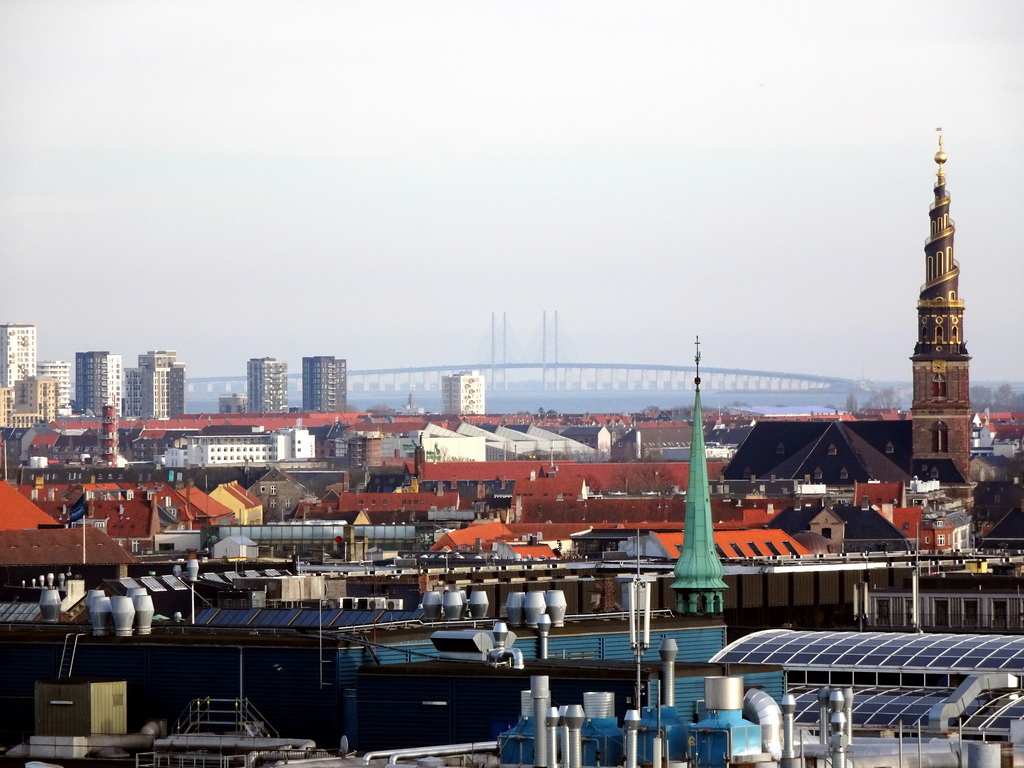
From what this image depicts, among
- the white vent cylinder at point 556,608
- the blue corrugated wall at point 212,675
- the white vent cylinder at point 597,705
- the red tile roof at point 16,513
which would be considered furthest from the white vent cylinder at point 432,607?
the red tile roof at point 16,513

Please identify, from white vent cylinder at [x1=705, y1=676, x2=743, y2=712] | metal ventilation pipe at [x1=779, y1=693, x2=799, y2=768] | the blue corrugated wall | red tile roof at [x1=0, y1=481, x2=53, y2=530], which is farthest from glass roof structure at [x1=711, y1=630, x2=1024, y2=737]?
red tile roof at [x1=0, y1=481, x2=53, y2=530]

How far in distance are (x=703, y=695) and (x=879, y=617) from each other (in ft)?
123

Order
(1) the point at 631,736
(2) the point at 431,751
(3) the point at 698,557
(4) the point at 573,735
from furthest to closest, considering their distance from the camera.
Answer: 1. (3) the point at 698,557
2. (2) the point at 431,751
3. (4) the point at 573,735
4. (1) the point at 631,736

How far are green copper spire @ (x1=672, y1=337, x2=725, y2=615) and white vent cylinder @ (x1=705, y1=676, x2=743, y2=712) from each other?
25873mm

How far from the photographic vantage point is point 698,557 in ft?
173

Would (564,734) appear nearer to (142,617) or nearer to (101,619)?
(142,617)

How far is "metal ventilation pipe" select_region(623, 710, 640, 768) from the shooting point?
80.3 ft

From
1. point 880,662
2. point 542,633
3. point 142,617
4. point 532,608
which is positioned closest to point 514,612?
point 532,608

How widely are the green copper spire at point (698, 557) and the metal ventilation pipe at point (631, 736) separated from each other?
27441mm

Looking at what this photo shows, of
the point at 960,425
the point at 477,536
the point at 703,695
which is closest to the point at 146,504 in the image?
the point at 477,536

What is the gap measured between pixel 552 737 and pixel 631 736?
2.80ft

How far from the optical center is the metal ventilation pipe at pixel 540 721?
25547 millimetres

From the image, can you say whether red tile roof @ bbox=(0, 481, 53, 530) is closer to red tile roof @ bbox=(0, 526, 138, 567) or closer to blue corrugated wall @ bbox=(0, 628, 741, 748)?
red tile roof @ bbox=(0, 526, 138, 567)

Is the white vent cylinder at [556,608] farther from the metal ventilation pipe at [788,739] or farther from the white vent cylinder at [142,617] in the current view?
the metal ventilation pipe at [788,739]
